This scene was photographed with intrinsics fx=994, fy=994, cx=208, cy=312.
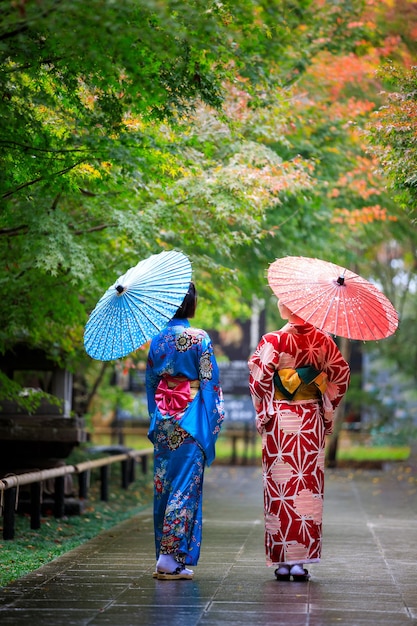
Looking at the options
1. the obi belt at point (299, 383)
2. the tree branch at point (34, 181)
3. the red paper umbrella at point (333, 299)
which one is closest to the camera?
the red paper umbrella at point (333, 299)

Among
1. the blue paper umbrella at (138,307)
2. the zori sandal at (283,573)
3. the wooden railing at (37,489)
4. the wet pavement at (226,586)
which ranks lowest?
the wet pavement at (226,586)

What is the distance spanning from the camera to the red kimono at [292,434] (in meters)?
6.83

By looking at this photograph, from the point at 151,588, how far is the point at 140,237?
165 inches

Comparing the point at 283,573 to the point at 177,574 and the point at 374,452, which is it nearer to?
the point at 177,574

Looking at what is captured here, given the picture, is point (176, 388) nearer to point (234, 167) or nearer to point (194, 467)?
point (194, 467)

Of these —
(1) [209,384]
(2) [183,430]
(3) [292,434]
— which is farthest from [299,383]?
(2) [183,430]

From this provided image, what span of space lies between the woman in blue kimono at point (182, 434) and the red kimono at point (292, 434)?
1.14ft

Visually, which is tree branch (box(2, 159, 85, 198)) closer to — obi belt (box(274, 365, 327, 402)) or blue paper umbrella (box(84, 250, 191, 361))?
blue paper umbrella (box(84, 250, 191, 361))

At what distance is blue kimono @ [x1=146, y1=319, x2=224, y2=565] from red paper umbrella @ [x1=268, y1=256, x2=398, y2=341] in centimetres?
71

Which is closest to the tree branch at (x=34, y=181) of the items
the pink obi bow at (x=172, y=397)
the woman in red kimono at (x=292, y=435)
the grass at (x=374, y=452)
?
the pink obi bow at (x=172, y=397)

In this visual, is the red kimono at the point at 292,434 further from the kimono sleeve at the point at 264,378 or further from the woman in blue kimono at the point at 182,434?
the woman in blue kimono at the point at 182,434

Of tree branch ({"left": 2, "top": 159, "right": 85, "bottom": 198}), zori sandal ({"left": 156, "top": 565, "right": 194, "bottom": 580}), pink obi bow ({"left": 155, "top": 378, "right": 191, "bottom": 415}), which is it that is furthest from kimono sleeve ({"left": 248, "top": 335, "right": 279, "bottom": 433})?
tree branch ({"left": 2, "top": 159, "right": 85, "bottom": 198})

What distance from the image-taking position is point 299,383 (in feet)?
22.8

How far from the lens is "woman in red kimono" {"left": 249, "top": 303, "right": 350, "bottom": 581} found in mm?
6828
